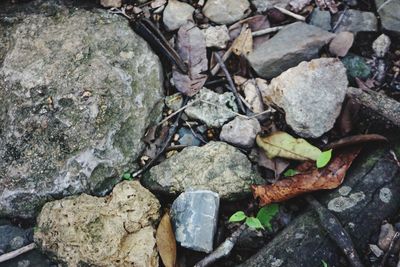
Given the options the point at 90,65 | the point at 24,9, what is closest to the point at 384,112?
the point at 90,65

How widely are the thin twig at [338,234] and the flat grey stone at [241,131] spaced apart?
642 mm

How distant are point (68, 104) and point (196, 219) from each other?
109 cm

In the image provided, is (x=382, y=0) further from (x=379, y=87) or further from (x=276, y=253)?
(x=276, y=253)

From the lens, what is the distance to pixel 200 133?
3.17 metres

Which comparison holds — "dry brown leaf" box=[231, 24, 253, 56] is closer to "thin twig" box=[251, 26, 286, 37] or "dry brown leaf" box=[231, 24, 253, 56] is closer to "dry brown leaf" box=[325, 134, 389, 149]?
"thin twig" box=[251, 26, 286, 37]

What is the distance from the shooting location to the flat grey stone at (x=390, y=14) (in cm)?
319

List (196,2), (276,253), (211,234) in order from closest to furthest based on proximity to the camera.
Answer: (276,253) → (211,234) → (196,2)

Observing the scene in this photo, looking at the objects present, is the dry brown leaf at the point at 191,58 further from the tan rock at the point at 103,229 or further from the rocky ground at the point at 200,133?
the tan rock at the point at 103,229

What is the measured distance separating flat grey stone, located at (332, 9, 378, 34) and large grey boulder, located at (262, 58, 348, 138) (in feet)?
1.30

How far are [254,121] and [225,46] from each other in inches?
24.2

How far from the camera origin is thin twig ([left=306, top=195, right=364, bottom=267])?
2.44 m

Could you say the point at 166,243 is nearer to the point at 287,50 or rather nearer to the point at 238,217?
the point at 238,217

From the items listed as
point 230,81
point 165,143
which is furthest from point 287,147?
point 165,143

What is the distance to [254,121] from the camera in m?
3.08
